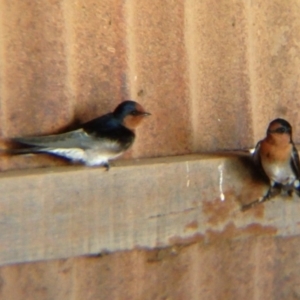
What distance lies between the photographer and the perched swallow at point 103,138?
2.21 meters

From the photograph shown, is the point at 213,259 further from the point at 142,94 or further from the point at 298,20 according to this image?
the point at 298,20

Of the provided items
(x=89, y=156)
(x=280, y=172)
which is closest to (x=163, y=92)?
(x=89, y=156)

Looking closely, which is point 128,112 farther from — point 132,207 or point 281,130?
point 281,130

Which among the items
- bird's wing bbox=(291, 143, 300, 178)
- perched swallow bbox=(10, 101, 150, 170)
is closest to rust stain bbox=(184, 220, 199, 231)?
perched swallow bbox=(10, 101, 150, 170)

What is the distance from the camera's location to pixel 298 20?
8.87 ft

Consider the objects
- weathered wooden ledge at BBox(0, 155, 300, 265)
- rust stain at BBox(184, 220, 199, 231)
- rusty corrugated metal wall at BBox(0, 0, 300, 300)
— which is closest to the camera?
weathered wooden ledge at BBox(0, 155, 300, 265)

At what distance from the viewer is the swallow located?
2.47m

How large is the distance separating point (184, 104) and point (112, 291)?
62 cm

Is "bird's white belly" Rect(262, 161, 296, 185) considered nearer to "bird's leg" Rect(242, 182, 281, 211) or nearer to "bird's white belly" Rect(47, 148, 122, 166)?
"bird's leg" Rect(242, 182, 281, 211)

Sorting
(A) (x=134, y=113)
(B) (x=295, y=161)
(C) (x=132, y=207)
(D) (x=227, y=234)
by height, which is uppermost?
A: (A) (x=134, y=113)

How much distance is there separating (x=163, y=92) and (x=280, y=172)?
0.48 metres

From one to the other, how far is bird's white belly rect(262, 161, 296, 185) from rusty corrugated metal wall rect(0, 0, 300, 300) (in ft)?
0.50

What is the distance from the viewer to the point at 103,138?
2.29 metres

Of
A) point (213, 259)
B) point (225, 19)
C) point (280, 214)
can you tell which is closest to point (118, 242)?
point (213, 259)
